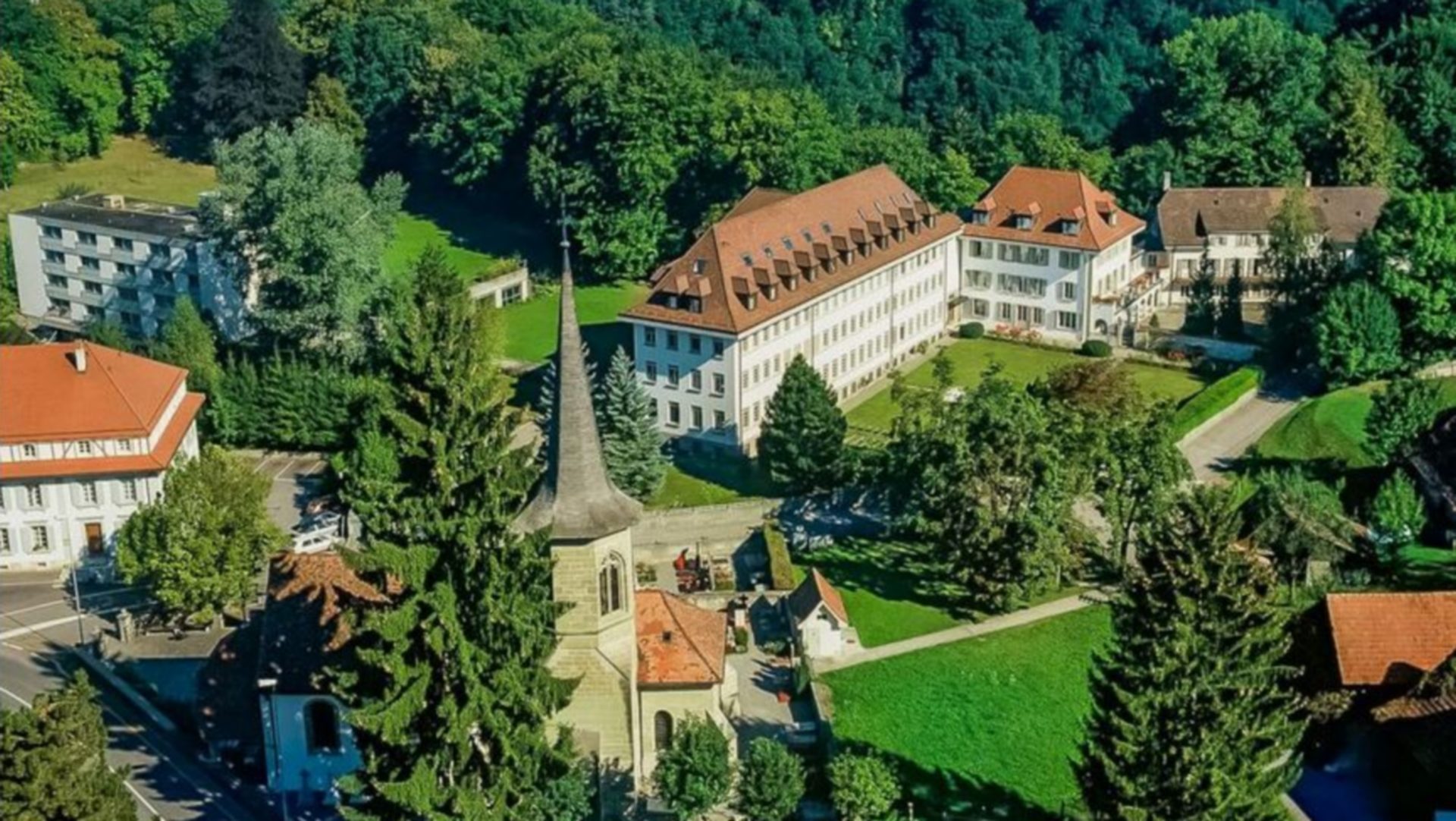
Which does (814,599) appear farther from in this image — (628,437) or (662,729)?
(628,437)

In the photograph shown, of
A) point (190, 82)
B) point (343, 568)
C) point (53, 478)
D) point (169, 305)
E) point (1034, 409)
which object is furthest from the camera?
point (190, 82)

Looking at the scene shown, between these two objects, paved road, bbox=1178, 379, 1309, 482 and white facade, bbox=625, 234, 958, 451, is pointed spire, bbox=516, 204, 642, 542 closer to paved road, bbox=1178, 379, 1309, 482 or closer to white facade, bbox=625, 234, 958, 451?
white facade, bbox=625, 234, 958, 451

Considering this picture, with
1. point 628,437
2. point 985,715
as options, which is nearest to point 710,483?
point 628,437

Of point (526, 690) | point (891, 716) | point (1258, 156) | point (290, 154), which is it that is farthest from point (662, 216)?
point (526, 690)

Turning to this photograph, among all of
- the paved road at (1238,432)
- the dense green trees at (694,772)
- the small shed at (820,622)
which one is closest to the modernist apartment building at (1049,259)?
the paved road at (1238,432)

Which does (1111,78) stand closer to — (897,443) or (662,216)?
(662,216)

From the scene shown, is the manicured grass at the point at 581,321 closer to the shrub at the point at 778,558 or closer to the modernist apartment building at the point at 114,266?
the modernist apartment building at the point at 114,266
